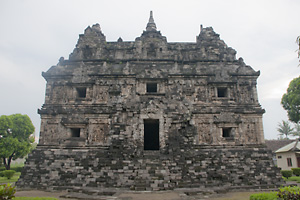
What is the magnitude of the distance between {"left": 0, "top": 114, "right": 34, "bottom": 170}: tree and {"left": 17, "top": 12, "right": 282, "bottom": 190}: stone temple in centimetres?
1510

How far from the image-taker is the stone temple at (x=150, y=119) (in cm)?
1365

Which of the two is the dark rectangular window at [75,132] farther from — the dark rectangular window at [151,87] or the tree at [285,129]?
the tree at [285,129]

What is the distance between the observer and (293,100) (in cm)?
2525

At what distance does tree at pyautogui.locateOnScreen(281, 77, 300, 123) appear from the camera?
25.3m

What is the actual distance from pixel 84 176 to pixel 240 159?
1096 centimetres

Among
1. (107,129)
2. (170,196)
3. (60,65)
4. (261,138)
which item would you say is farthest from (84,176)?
(261,138)

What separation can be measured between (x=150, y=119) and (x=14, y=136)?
23.9 metres

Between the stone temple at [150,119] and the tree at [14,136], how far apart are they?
1510 cm

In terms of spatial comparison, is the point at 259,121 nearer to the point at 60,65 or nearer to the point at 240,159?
the point at 240,159

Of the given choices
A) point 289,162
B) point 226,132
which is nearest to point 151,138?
point 226,132

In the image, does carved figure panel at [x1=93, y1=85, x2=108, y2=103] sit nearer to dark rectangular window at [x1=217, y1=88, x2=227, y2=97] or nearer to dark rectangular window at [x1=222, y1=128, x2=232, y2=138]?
dark rectangular window at [x1=217, y1=88, x2=227, y2=97]

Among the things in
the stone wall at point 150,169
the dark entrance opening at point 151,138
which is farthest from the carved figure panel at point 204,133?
the dark entrance opening at point 151,138

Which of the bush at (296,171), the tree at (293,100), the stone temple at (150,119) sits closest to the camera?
the stone temple at (150,119)

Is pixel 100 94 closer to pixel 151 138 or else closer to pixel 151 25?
pixel 151 138
